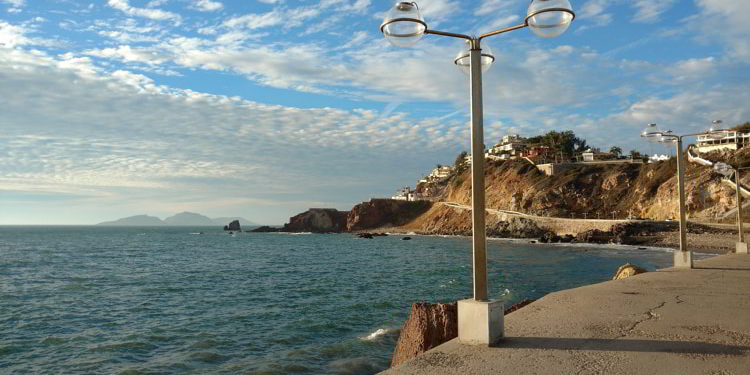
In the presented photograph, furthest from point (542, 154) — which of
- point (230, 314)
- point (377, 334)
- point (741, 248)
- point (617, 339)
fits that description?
point (617, 339)

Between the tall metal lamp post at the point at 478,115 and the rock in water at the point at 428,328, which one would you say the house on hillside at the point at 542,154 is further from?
the tall metal lamp post at the point at 478,115

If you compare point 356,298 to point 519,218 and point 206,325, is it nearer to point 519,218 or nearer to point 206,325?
point 206,325

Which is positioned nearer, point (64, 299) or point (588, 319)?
point (588, 319)

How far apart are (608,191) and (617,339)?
286ft

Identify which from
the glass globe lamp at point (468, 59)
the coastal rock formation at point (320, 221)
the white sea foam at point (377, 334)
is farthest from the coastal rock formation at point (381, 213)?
the glass globe lamp at point (468, 59)

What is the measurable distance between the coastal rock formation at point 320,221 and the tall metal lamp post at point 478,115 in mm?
137484

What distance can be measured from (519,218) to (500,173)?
26921 mm

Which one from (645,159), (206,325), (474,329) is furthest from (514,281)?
(645,159)

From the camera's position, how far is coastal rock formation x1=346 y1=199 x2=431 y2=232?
133 m

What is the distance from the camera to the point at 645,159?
93.7m

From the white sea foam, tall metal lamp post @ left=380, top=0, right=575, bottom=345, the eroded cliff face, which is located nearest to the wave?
the white sea foam

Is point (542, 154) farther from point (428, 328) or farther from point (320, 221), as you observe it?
point (428, 328)

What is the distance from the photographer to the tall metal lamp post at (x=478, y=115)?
6.11 meters

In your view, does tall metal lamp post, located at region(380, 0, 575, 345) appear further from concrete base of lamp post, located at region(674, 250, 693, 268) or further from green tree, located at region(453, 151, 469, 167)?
green tree, located at region(453, 151, 469, 167)
